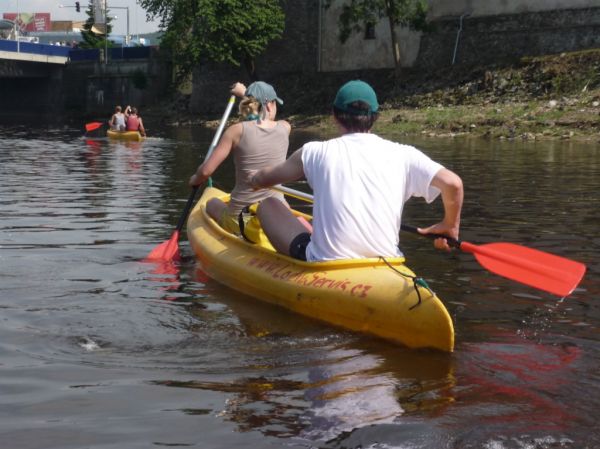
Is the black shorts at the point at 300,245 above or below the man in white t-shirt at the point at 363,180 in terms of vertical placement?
below

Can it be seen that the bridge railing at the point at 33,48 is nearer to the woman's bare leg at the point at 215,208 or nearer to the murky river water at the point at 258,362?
the murky river water at the point at 258,362

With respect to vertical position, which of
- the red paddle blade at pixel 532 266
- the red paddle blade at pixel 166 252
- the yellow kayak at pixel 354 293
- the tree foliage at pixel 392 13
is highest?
the tree foliage at pixel 392 13

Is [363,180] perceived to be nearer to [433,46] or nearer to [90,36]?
[433,46]

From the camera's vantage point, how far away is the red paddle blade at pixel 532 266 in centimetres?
632

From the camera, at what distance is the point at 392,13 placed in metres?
43.4

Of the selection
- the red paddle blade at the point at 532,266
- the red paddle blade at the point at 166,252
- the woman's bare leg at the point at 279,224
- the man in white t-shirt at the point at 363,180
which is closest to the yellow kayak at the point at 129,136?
the red paddle blade at the point at 166,252

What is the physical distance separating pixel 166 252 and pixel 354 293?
3.49 meters

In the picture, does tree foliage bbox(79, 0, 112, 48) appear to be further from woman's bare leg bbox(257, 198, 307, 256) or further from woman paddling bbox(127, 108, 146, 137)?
woman's bare leg bbox(257, 198, 307, 256)

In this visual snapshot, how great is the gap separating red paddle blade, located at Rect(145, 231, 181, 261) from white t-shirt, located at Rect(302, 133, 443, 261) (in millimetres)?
3295

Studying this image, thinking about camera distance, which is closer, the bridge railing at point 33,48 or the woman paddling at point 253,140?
the woman paddling at point 253,140

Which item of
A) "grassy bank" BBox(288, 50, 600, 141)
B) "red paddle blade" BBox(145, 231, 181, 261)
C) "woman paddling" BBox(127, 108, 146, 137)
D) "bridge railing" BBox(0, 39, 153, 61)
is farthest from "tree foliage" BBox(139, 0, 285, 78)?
"red paddle blade" BBox(145, 231, 181, 261)

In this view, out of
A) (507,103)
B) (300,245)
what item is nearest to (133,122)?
(507,103)

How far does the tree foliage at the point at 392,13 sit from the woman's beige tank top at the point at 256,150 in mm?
Result: 35870

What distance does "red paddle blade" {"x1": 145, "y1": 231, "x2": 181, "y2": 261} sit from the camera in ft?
30.0
